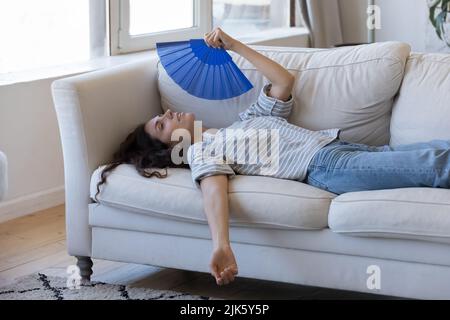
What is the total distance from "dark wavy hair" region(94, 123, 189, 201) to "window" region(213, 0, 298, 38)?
7.21 ft

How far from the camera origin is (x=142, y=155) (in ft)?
9.11

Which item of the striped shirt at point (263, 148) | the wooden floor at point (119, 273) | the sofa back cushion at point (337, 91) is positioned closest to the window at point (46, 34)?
the wooden floor at point (119, 273)

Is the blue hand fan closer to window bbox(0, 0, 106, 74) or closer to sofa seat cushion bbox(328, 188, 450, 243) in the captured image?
sofa seat cushion bbox(328, 188, 450, 243)

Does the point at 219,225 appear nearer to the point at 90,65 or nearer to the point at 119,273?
the point at 119,273

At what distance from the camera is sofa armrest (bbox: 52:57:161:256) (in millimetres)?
2748

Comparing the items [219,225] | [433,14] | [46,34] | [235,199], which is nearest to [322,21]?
[433,14]

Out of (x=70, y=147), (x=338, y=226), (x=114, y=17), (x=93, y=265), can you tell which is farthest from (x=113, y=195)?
(x=114, y=17)

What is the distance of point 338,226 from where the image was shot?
2.40 metres

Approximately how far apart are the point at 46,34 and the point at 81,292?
154cm

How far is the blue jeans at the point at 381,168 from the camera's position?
2455 mm

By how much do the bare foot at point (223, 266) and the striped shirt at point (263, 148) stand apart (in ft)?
0.94

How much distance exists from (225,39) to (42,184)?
1.34 m

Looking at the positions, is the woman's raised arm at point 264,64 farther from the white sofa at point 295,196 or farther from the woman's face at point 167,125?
the woman's face at point 167,125
